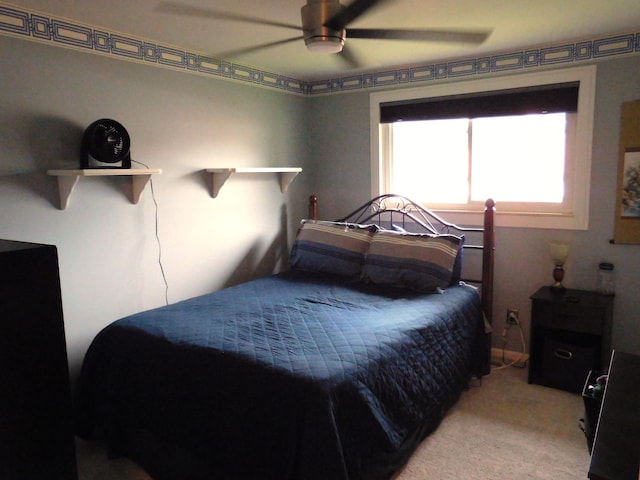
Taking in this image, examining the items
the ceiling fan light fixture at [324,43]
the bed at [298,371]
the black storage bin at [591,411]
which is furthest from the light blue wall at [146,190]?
the black storage bin at [591,411]

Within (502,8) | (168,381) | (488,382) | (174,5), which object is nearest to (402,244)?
(488,382)

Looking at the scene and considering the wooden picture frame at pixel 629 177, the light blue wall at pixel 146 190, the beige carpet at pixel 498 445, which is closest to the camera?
the beige carpet at pixel 498 445

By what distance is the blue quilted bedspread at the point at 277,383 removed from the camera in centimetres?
170

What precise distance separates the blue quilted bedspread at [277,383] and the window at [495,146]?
1.07 metres

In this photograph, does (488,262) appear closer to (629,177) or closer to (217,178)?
(629,177)

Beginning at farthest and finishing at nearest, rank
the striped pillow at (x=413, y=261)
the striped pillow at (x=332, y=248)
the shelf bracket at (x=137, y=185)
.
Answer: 1. the striped pillow at (x=332, y=248)
2. the striped pillow at (x=413, y=261)
3. the shelf bracket at (x=137, y=185)

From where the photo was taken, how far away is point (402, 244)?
3074mm

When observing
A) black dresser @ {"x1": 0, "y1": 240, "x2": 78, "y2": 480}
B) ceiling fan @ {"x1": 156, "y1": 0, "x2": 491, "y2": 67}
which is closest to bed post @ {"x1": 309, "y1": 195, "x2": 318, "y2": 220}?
ceiling fan @ {"x1": 156, "y1": 0, "x2": 491, "y2": 67}

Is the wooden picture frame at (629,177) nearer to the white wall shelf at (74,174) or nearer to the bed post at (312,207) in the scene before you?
the bed post at (312,207)

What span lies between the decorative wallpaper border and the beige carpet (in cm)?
208

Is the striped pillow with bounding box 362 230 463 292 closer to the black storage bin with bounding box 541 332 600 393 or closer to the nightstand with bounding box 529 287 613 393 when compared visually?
the nightstand with bounding box 529 287 613 393

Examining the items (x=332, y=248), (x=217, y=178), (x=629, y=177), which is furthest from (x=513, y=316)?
(x=217, y=178)

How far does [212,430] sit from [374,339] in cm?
78

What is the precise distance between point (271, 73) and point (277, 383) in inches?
103
